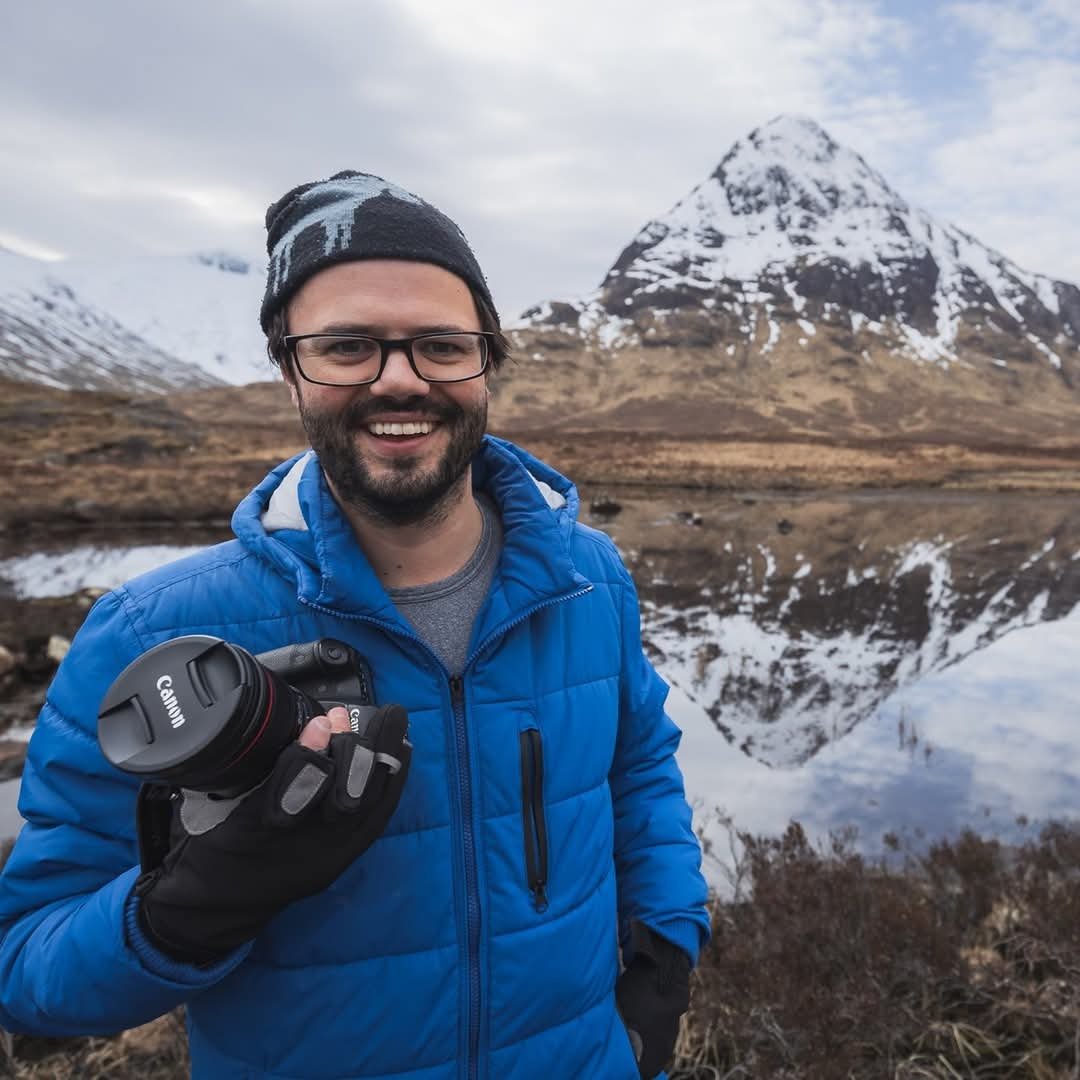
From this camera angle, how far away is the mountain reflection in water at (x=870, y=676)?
5672 millimetres

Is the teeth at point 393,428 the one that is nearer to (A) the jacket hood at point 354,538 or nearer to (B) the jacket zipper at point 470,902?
(A) the jacket hood at point 354,538

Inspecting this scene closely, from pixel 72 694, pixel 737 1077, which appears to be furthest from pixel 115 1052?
pixel 72 694

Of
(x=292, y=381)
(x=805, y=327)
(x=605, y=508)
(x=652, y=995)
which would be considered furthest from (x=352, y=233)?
(x=805, y=327)

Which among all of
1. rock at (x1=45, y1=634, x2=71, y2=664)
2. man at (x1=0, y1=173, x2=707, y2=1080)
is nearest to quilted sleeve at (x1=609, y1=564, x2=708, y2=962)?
man at (x1=0, y1=173, x2=707, y2=1080)

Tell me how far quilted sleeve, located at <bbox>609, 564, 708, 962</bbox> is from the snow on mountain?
4472 inches

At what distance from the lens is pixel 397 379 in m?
1.60

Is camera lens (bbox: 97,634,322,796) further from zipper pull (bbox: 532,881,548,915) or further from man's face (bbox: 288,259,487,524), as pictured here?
zipper pull (bbox: 532,881,548,915)

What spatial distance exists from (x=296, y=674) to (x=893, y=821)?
5088 millimetres

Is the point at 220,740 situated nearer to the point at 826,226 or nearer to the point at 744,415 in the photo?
the point at 744,415

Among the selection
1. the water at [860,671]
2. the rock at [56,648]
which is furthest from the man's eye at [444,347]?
the rock at [56,648]

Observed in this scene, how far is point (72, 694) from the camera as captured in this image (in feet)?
4.64

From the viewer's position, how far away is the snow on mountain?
122688 mm

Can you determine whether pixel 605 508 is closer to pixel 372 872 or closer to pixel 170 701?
pixel 372 872

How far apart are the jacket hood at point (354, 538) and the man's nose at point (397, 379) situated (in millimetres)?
255
